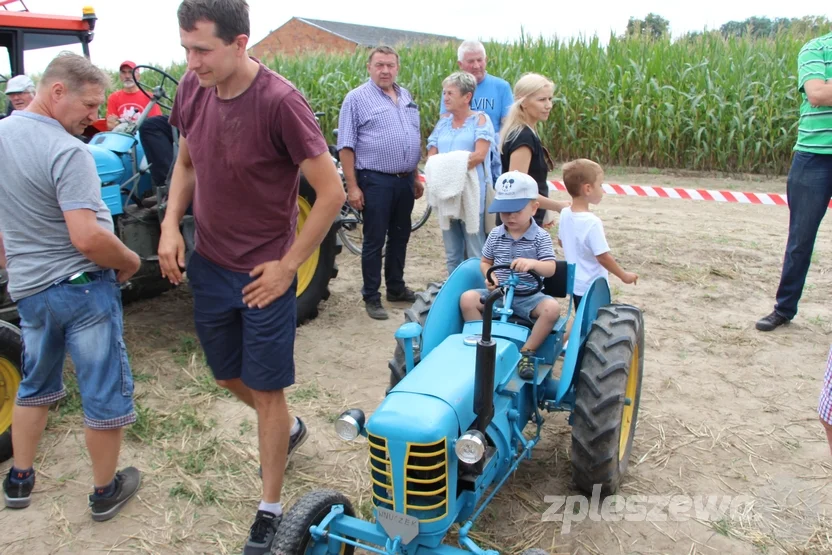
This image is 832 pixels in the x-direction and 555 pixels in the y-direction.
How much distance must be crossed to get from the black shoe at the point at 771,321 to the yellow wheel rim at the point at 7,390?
4.34m

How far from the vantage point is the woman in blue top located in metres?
4.63

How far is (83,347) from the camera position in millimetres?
2688

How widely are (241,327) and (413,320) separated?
842 mm

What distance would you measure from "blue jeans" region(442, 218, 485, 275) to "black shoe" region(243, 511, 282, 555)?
104 inches

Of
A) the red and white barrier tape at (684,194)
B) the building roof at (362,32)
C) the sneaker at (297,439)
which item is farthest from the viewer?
the building roof at (362,32)

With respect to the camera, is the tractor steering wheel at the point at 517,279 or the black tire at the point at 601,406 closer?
the black tire at the point at 601,406

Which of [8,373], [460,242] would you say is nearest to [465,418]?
[8,373]

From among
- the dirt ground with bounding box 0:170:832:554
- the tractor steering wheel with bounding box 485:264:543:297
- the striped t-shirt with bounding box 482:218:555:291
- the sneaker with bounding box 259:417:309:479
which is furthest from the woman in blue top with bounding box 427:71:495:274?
the sneaker with bounding box 259:417:309:479

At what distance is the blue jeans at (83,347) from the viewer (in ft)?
8.74

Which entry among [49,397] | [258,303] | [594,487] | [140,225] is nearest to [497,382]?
[594,487]

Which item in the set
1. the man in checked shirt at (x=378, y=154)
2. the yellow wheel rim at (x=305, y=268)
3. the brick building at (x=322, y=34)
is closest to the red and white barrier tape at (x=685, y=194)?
the man in checked shirt at (x=378, y=154)

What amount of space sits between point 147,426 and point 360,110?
249cm
